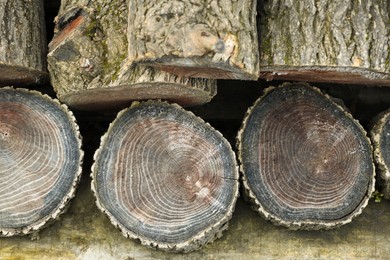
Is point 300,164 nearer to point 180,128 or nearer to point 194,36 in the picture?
point 180,128

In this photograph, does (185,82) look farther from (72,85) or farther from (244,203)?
(244,203)

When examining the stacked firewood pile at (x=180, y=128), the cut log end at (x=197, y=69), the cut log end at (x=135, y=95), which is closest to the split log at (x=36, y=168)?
the stacked firewood pile at (x=180, y=128)

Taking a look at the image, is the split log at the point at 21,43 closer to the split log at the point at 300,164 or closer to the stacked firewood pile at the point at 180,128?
the stacked firewood pile at the point at 180,128

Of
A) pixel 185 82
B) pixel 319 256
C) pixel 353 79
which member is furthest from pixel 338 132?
pixel 185 82

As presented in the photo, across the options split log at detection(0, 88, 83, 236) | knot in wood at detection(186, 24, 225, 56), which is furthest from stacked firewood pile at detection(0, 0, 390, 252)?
knot in wood at detection(186, 24, 225, 56)

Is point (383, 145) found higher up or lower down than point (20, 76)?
lower down

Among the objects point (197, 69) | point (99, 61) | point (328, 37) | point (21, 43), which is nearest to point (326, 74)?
point (328, 37)
